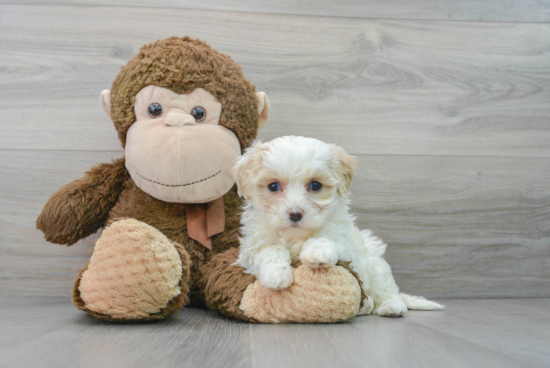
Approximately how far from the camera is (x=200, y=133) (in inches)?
45.2

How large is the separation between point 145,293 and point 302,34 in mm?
1036

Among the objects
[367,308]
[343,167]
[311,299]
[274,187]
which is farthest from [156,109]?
[367,308]

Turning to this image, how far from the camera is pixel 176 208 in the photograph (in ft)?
4.17

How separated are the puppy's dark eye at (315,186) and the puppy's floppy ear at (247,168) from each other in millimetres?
134

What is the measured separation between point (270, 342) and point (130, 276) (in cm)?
31

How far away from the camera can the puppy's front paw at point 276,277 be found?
96cm

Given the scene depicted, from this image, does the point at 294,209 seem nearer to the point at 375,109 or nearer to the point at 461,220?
the point at 375,109

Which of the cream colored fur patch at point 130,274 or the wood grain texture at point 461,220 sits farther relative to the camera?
the wood grain texture at point 461,220

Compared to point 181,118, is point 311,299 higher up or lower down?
lower down

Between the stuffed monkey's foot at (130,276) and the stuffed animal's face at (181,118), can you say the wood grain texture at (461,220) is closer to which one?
the stuffed animal's face at (181,118)

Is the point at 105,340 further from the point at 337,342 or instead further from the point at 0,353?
the point at 337,342

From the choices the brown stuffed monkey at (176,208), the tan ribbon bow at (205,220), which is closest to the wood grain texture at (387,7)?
the brown stuffed monkey at (176,208)

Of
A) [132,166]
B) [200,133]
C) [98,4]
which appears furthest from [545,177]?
[98,4]

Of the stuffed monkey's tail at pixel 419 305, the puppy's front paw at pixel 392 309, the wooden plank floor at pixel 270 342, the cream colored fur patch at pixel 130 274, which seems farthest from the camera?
the stuffed monkey's tail at pixel 419 305
